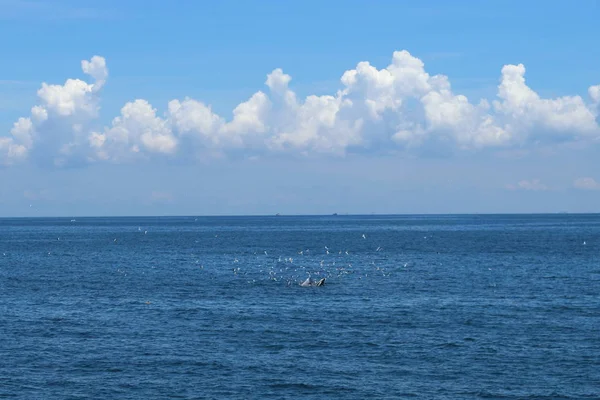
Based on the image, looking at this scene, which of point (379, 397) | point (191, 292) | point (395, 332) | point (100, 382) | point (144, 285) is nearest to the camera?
point (379, 397)

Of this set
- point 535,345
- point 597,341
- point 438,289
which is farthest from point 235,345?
point 438,289

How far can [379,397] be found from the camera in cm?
4769

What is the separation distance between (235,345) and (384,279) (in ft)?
165

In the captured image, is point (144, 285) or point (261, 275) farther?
point (261, 275)

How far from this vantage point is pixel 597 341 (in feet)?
202

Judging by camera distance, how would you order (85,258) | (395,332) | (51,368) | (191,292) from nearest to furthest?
(51,368) → (395,332) → (191,292) → (85,258)

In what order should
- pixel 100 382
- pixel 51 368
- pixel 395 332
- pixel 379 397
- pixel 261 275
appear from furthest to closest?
pixel 261 275
pixel 395 332
pixel 51 368
pixel 100 382
pixel 379 397

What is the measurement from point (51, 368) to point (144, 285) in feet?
158

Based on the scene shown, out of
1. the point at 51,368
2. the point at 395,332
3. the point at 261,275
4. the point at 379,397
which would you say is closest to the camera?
the point at 379,397

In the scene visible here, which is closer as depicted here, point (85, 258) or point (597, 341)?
point (597, 341)

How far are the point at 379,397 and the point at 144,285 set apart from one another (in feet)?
200

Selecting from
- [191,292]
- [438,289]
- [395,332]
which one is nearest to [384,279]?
[438,289]

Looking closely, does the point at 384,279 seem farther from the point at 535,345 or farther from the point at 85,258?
the point at 85,258

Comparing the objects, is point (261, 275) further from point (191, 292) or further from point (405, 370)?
point (405, 370)
